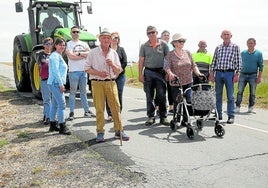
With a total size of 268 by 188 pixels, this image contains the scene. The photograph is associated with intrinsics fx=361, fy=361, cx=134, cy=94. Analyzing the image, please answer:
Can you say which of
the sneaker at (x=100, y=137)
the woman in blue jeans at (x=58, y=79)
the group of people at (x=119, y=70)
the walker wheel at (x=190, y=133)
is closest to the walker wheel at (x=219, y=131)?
the walker wheel at (x=190, y=133)

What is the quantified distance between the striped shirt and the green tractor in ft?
15.8

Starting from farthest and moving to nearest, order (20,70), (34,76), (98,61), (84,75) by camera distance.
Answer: (20,70), (34,76), (84,75), (98,61)

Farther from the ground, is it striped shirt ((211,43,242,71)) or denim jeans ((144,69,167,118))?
striped shirt ((211,43,242,71))

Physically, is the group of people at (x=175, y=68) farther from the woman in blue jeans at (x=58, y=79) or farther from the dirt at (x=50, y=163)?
the dirt at (x=50, y=163)

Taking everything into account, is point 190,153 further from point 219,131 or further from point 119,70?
point 119,70

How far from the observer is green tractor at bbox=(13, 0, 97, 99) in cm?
1127

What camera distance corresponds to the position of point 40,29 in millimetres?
11852

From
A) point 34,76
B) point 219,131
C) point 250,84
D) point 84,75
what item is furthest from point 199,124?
point 34,76

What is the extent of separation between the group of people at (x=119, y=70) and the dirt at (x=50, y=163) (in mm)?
503

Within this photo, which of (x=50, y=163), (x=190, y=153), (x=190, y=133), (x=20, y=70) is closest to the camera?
(x=50, y=163)

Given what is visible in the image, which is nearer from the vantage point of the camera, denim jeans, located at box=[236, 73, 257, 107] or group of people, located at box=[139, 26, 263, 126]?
group of people, located at box=[139, 26, 263, 126]

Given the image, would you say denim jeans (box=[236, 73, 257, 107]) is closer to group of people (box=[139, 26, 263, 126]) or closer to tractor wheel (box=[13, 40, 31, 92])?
group of people (box=[139, 26, 263, 126])

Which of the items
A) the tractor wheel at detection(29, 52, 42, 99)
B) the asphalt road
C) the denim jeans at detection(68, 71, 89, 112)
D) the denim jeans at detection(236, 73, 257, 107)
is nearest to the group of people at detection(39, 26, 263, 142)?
the denim jeans at detection(68, 71, 89, 112)

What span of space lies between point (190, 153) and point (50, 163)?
213cm
